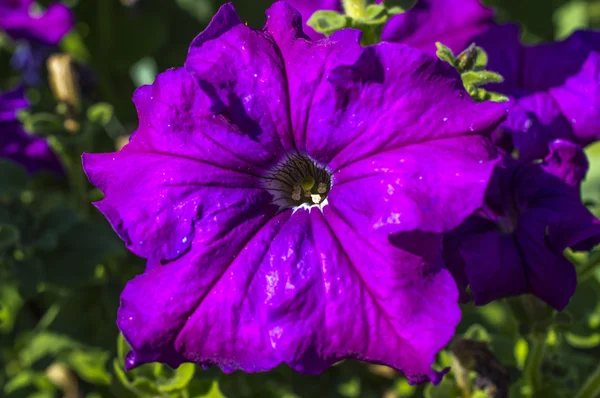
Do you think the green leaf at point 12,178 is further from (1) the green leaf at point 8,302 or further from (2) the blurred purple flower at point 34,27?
(2) the blurred purple flower at point 34,27

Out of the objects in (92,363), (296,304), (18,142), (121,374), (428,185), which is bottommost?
(92,363)

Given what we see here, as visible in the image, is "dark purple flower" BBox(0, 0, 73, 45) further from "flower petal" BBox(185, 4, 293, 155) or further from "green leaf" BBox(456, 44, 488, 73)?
"green leaf" BBox(456, 44, 488, 73)

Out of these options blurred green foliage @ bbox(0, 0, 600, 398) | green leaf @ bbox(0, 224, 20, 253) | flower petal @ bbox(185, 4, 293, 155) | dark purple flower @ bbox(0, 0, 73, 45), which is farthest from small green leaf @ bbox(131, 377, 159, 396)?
dark purple flower @ bbox(0, 0, 73, 45)

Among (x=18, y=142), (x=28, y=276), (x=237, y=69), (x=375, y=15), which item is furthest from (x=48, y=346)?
(x=375, y=15)

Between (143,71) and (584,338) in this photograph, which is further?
(143,71)

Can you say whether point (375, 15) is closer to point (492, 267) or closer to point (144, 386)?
point (492, 267)
